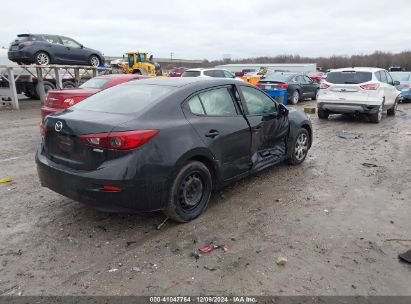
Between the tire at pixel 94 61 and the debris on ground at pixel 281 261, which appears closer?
the debris on ground at pixel 281 261

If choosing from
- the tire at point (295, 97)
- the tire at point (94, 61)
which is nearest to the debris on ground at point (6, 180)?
the tire at point (295, 97)

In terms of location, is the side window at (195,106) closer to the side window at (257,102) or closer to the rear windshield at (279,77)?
the side window at (257,102)

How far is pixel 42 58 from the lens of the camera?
15.7 meters

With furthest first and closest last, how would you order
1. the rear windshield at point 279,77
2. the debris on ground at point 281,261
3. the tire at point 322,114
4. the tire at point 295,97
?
1. the tire at point 295,97
2. the rear windshield at point 279,77
3. the tire at point 322,114
4. the debris on ground at point 281,261

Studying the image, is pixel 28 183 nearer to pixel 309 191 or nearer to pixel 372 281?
pixel 309 191

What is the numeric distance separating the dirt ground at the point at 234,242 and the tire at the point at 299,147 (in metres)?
0.44

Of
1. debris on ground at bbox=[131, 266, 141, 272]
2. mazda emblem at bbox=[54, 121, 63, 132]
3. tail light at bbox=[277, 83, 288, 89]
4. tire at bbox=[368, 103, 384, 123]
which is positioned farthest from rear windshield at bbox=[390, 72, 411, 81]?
debris on ground at bbox=[131, 266, 141, 272]

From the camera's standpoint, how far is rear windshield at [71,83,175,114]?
12.7 ft

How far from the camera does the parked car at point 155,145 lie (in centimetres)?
339

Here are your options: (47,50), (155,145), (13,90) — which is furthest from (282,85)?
(155,145)

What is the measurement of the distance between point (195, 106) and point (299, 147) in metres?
2.85

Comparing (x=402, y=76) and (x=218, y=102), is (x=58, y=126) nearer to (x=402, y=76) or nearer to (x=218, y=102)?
(x=218, y=102)

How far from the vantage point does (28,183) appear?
5.35m

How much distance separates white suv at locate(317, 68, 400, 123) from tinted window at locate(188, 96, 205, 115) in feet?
26.5
